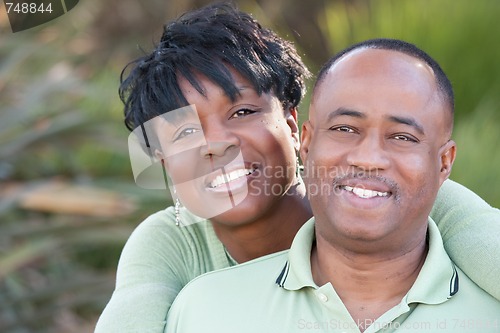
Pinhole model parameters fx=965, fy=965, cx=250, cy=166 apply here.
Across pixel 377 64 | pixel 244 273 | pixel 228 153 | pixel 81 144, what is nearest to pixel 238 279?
pixel 244 273

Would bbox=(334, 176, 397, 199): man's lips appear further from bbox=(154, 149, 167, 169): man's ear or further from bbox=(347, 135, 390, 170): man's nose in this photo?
A: bbox=(154, 149, 167, 169): man's ear

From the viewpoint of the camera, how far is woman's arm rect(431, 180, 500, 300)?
8.20 feet

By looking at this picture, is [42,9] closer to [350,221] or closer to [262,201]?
[262,201]

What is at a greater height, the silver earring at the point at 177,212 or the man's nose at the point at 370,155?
the man's nose at the point at 370,155

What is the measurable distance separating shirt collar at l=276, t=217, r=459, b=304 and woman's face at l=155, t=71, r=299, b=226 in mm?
408

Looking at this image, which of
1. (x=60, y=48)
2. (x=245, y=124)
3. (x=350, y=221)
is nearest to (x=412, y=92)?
(x=350, y=221)

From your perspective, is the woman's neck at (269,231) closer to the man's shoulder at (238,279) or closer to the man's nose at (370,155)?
the man's shoulder at (238,279)

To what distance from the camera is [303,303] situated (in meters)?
2.51

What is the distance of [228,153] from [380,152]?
0.75 m

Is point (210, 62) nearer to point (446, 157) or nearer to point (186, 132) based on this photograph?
point (186, 132)

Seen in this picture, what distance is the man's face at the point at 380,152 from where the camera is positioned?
243cm

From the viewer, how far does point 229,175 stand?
308 centimetres

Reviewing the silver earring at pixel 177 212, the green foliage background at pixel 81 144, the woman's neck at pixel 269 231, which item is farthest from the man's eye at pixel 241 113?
the green foliage background at pixel 81 144

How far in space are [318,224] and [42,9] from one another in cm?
313
